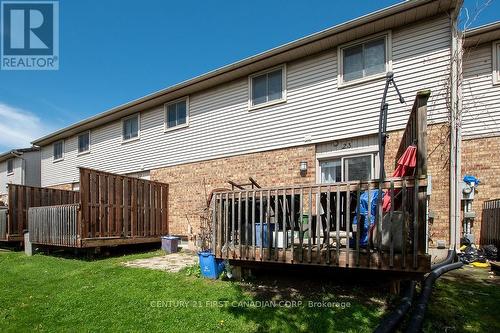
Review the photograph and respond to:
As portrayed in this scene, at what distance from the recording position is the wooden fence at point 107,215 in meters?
8.52

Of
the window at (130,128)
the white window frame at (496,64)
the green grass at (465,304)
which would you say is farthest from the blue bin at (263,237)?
the window at (130,128)

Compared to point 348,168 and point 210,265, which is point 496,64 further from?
point 210,265

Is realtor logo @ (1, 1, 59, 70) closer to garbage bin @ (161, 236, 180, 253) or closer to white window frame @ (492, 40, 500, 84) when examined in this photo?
garbage bin @ (161, 236, 180, 253)

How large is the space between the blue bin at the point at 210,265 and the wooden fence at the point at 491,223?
595 cm

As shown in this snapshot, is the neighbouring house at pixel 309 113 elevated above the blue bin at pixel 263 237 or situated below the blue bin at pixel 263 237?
above

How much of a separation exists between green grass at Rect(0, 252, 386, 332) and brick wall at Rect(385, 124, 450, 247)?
318cm

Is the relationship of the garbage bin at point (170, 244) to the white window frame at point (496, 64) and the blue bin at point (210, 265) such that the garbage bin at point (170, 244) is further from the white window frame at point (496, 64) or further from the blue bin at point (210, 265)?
the white window frame at point (496, 64)

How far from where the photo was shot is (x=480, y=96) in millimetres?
7281

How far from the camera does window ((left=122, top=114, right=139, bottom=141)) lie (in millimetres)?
13078

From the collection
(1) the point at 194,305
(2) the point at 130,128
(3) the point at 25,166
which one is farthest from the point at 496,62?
(3) the point at 25,166

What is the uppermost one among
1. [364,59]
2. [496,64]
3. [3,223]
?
[364,59]

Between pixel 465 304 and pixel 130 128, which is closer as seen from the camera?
pixel 465 304

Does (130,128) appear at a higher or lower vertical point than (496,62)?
lower

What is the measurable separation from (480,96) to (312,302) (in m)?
6.75
